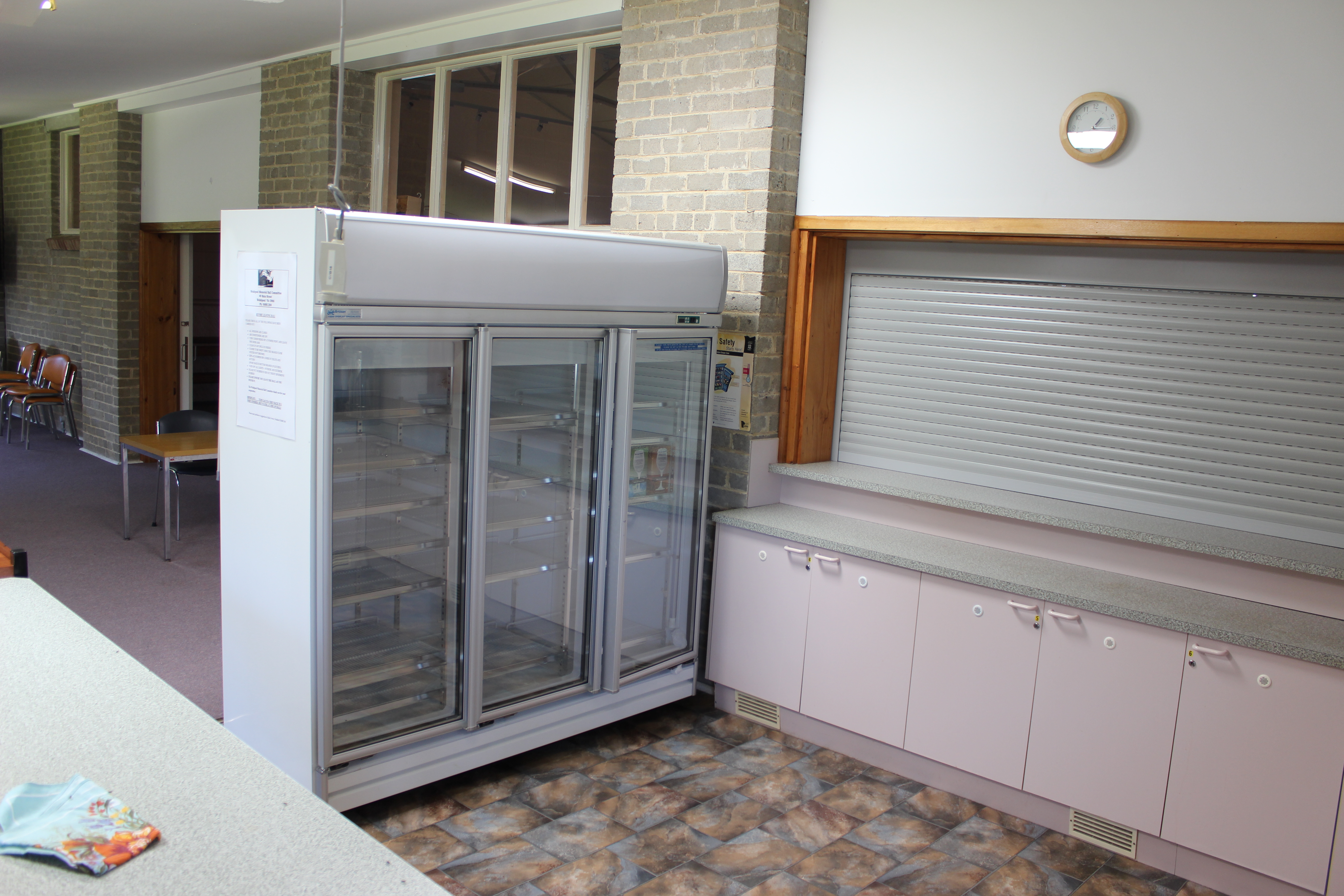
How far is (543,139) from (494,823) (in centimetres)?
362

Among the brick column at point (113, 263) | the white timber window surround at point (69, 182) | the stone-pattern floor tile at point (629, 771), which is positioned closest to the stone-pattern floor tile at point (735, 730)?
the stone-pattern floor tile at point (629, 771)

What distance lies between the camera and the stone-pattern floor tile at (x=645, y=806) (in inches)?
132

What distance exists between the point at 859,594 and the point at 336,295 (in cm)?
219

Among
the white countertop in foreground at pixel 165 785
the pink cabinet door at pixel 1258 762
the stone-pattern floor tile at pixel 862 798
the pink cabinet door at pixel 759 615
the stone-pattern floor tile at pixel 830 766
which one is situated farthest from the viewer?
the pink cabinet door at pixel 759 615

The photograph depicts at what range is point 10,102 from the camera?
951cm

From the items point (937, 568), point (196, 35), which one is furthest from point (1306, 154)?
point (196, 35)

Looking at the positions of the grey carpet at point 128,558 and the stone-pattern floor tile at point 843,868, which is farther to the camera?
the grey carpet at point 128,558

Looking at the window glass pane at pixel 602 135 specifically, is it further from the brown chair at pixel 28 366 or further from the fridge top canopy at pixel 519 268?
the brown chair at pixel 28 366

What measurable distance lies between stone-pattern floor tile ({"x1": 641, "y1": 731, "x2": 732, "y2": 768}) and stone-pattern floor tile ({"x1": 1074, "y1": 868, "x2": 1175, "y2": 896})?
4.57ft

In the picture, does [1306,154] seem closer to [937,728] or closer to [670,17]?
[937,728]

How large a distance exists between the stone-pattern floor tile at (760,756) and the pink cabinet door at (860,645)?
0.18 metres

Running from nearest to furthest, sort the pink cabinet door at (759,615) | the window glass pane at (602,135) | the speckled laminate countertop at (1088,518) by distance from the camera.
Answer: the speckled laminate countertop at (1088,518), the pink cabinet door at (759,615), the window glass pane at (602,135)

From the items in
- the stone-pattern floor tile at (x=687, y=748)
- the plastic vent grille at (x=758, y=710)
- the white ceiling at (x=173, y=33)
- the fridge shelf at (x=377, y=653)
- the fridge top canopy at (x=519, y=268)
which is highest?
the white ceiling at (x=173, y=33)

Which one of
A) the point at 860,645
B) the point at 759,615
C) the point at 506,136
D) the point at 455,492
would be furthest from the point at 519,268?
the point at 506,136
